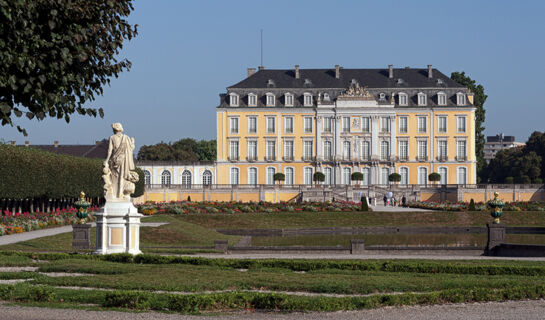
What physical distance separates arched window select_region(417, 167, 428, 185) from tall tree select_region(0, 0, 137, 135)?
5757 cm

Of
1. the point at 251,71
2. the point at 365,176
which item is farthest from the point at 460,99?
the point at 251,71

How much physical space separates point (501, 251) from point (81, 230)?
37.7 ft

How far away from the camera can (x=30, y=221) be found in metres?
28.7

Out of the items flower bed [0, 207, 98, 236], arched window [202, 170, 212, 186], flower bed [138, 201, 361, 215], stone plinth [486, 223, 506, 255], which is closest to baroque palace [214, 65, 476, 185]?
arched window [202, 170, 212, 186]

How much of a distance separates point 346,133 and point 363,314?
57920mm

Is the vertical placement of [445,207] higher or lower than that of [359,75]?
lower

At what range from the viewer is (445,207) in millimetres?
44688

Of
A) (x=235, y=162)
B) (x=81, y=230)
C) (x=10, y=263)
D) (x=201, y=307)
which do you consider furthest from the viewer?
(x=235, y=162)

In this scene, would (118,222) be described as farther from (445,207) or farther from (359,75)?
(359,75)

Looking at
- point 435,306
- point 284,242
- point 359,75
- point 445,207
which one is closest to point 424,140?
point 359,75

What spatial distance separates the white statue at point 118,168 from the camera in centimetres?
1686

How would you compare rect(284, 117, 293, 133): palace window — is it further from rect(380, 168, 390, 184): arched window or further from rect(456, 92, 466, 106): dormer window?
rect(456, 92, 466, 106): dormer window

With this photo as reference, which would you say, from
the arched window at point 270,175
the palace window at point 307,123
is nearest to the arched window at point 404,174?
the palace window at point 307,123

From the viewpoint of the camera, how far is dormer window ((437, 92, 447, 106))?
67000mm
